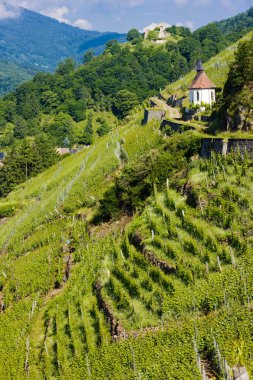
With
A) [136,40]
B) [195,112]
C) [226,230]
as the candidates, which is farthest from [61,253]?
[136,40]

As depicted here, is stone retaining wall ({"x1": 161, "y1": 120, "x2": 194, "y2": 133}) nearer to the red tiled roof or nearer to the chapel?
the chapel

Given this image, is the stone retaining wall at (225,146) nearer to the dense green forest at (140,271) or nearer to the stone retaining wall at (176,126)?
the dense green forest at (140,271)

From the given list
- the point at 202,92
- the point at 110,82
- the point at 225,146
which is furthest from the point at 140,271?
the point at 110,82

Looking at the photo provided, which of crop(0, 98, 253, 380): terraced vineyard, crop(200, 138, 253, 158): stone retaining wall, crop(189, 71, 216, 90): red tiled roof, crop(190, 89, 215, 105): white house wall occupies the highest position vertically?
crop(189, 71, 216, 90): red tiled roof

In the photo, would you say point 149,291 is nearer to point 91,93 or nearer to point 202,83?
point 202,83

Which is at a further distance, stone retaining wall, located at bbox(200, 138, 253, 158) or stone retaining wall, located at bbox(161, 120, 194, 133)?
stone retaining wall, located at bbox(161, 120, 194, 133)

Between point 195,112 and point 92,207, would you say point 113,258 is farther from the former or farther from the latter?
point 195,112

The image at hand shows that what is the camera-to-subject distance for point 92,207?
36.7 m

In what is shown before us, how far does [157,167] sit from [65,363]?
46.8 ft

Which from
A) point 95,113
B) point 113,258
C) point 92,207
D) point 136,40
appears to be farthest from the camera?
point 136,40

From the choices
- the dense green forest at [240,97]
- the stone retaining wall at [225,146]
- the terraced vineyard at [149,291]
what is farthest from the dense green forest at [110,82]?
the terraced vineyard at [149,291]

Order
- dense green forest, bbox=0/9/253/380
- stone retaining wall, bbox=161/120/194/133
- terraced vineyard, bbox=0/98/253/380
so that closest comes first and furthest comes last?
1. terraced vineyard, bbox=0/98/253/380
2. dense green forest, bbox=0/9/253/380
3. stone retaining wall, bbox=161/120/194/133

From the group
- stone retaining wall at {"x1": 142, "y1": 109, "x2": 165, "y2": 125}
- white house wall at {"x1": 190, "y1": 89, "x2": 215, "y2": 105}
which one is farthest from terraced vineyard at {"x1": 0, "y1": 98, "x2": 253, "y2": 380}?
stone retaining wall at {"x1": 142, "y1": 109, "x2": 165, "y2": 125}

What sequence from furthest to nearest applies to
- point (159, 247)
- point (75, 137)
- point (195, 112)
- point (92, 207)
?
point (75, 137) < point (195, 112) < point (92, 207) < point (159, 247)
